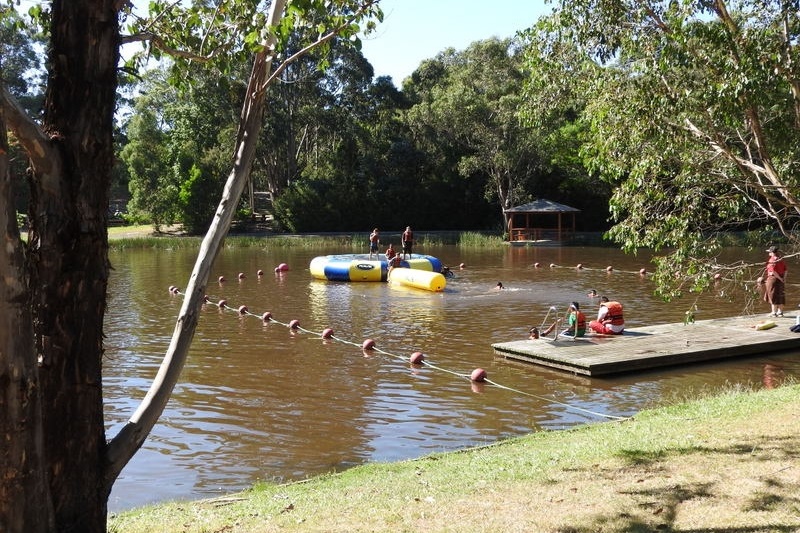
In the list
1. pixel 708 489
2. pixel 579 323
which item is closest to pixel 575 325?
pixel 579 323

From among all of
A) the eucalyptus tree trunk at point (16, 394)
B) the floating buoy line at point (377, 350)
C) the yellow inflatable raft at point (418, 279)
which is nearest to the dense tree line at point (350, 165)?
the yellow inflatable raft at point (418, 279)

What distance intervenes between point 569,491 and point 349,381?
23.6ft

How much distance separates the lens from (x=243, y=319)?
1898 cm

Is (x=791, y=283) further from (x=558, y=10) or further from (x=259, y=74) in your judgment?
(x=259, y=74)

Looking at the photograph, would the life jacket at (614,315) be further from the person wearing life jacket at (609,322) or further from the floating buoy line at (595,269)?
the floating buoy line at (595,269)

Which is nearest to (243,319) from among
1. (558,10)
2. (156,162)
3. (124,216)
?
(558,10)

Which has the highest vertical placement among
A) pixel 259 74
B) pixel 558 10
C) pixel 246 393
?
pixel 558 10

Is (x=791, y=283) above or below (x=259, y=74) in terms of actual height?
below

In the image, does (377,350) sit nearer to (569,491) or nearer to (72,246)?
(569,491)

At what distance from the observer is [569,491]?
5594 mm

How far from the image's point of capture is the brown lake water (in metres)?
8.98

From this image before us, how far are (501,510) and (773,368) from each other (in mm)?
9258

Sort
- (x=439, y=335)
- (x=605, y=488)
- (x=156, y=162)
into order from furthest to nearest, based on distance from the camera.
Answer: (x=156, y=162) < (x=439, y=335) < (x=605, y=488)

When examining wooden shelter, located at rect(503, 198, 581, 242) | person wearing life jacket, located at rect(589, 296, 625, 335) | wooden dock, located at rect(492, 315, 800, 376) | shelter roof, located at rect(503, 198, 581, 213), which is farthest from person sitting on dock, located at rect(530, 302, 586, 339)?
shelter roof, located at rect(503, 198, 581, 213)
